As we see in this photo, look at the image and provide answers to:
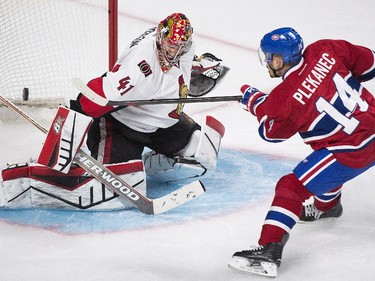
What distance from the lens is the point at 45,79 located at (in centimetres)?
407

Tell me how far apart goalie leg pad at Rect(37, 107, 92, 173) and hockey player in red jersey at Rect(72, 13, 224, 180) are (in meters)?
0.17

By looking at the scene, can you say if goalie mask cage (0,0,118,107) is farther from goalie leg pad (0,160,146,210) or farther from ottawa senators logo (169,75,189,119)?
goalie leg pad (0,160,146,210)

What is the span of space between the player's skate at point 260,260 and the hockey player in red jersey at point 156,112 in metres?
0.73

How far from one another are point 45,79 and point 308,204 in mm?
1576

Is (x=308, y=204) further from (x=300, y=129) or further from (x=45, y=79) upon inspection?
(x=45, y=79)

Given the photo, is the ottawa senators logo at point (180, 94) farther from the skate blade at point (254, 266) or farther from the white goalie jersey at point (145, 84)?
the skate blade at point (254, 266)

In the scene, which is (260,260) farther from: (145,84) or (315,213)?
(145,84)

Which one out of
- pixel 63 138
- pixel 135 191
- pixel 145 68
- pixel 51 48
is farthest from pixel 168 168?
pixel 51 48

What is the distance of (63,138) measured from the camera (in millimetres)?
2910

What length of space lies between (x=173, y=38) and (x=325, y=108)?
2.10ft

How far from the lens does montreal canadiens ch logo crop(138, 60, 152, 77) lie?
10.0 ft

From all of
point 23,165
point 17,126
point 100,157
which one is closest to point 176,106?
point 100,157

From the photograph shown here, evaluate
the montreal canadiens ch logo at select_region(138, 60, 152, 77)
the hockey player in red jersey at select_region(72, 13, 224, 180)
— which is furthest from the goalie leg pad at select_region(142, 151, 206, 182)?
the montreal canadiens ch logo at select_region(138, 60, 152, 77)

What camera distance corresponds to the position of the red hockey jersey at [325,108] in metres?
2.64
